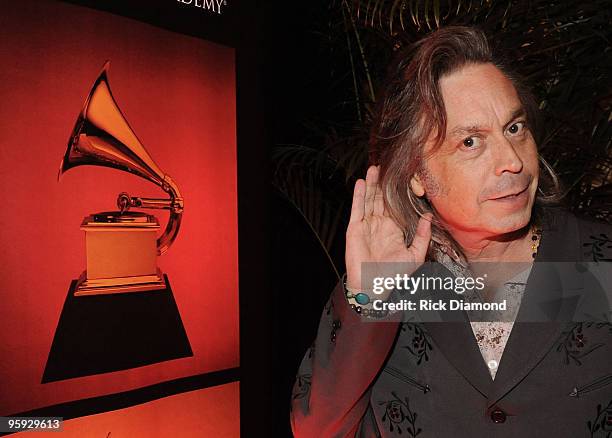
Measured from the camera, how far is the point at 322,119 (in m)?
3.19

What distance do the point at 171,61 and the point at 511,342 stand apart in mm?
1676

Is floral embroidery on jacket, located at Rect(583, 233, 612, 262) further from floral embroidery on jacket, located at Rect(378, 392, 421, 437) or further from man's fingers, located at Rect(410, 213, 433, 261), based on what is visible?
floral embroidery on jacket, located at Rect(378, 392, 421, 437)

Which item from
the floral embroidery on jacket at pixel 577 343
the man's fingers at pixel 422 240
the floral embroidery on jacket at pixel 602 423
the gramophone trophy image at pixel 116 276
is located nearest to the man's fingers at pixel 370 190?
the man's fingers at pixel 422 240

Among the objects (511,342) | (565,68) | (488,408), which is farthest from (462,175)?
(565,68)

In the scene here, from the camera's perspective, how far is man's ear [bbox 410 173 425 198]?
5.09 ft

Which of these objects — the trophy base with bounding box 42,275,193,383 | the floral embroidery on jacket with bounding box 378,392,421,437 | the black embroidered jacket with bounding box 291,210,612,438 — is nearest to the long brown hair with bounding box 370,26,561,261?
the black embroidered jacket with bounding box 291,210,612,438

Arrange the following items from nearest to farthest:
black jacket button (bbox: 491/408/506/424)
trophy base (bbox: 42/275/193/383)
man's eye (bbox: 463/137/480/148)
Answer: black jacket button (bbox: 491/408/506/424)
man's eye (bbox: 463/137/480/148)
trophy base (bbox: 42/275/193/383)

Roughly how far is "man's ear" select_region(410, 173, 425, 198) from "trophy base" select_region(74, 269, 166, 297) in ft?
3.94

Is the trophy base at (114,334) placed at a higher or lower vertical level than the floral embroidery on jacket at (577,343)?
lower

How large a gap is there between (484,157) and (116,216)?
136 cm

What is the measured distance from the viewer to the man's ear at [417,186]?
155 cm

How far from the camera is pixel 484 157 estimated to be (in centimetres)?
139

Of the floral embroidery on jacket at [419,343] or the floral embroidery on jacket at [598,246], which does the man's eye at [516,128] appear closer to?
the floral embroidery on jacket at [598,246]

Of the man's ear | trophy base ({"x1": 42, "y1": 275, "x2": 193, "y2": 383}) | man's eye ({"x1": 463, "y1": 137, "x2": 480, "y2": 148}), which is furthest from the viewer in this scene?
trophy base ({"x1": 42, "y1": 275, "x2": 193, "y2": 383})
